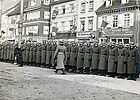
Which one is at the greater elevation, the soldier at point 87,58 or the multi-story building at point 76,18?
the multi-story building at point 76,18

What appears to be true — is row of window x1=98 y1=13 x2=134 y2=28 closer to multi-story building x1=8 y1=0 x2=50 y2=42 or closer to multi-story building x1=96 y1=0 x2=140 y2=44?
multi-story building x1=96 y1=0 x2=140 y2=44

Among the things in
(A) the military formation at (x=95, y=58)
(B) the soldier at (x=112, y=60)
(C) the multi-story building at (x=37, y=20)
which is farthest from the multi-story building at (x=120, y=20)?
(B) the soldier at (x=112, y=60)

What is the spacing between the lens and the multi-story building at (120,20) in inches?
1214

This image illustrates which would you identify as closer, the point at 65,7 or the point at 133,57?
the point at 133,57

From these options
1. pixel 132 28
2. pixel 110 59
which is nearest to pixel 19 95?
pixel 110 59

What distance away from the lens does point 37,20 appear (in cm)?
4738

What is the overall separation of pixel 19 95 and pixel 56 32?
36.9 metres

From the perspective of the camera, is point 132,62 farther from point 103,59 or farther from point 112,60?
point 103,59

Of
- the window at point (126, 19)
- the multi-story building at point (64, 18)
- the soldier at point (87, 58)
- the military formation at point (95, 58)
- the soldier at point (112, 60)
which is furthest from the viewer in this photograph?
the multi-story building at point (64, 18)

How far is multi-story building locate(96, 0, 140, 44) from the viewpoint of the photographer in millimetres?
30844

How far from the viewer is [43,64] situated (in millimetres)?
17766

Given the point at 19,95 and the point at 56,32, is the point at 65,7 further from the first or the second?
the point at 19,95

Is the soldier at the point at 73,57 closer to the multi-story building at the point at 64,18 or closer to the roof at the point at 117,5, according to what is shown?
the roof at the point at 117,5

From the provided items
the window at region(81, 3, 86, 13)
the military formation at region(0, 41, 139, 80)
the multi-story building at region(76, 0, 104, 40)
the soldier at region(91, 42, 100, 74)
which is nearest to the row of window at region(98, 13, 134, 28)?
the multi-story building at region(76, 0, 104, 40)
